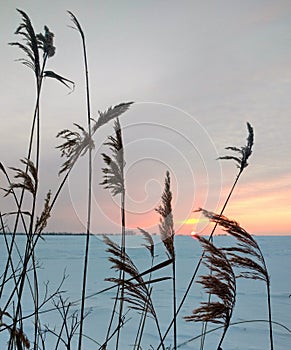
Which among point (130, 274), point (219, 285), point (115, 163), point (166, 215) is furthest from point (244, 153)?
point (130, 274)

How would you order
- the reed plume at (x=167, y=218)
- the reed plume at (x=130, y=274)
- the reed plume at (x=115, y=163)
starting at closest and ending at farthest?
the reed plume at (x=130, y=274), the reed plume at (x=167, y=218), the reed plume at (x=115, y=163)

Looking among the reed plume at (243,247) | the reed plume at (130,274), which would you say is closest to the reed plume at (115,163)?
the reed plume at (130,274)

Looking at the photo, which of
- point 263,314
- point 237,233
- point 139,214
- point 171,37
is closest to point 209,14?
point 171,37

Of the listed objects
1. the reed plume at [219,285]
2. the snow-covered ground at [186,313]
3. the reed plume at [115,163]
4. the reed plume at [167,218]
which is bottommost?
the snow-covered ground at [186,313]

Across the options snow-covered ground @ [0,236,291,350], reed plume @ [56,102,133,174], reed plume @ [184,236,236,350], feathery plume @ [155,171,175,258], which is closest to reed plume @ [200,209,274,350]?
reed plume @ [184,236,236,350]

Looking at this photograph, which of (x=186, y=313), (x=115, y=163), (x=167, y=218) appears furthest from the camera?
(x=186, y=313)

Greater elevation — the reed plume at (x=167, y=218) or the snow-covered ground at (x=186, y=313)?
Result: the reed plume at (x=167, y=218)

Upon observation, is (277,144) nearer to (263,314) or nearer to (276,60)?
(276,60)

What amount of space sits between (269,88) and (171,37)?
120 cm

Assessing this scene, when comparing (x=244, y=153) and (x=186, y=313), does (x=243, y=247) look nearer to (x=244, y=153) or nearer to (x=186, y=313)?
(x=244, y=153)

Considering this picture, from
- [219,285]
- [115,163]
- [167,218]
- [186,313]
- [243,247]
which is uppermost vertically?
[115,163]

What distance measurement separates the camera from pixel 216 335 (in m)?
4.87

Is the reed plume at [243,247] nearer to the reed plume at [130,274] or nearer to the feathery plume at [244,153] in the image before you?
the reed plume at [130,274]

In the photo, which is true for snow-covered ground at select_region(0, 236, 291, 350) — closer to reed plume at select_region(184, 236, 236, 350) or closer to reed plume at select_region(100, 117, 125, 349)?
reed plume at select_region(100, 117, 125, 349)
